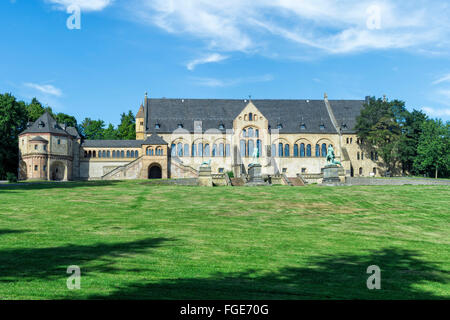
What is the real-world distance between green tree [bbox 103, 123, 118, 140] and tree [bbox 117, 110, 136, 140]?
4.95 ft

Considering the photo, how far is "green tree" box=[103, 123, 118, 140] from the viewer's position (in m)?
109

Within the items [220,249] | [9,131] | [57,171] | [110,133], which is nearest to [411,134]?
[57,171]

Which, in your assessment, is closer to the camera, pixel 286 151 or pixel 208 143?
pixel 208 143

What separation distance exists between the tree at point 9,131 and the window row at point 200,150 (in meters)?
29.6

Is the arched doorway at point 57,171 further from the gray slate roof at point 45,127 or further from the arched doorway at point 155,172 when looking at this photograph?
the arched doorway at point 155,172

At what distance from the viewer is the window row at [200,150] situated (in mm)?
77812

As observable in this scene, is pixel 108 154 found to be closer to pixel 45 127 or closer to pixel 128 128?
pixel 45 127

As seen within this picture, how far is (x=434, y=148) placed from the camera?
72.5m

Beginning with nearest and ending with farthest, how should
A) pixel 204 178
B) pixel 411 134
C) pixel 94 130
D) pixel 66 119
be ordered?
pixel 204 178 < pixel 411 134 < pixel 66 119 < pixel 94 130

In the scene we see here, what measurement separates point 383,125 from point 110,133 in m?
71.9

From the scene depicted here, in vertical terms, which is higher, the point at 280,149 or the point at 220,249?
the point at 280,149

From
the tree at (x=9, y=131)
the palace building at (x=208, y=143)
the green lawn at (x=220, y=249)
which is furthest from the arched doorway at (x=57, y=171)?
the green lawn at (x=220, y=249)

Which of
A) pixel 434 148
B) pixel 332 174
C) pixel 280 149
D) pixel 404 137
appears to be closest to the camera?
pixel 332 174

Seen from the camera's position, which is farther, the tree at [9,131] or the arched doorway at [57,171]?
the tree at [9,131]
